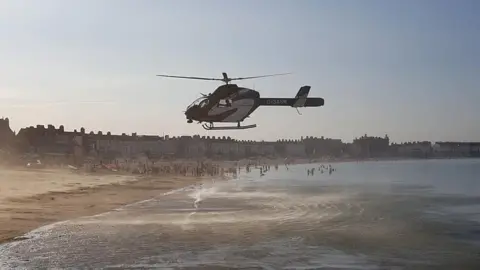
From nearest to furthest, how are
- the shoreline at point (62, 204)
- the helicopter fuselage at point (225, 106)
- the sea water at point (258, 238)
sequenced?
the sea water at point (258, 238), the shoreline at point (62, 204), the helicopter fuselage at point (225, 106)

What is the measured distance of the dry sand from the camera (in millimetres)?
31583

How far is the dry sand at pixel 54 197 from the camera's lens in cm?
3158

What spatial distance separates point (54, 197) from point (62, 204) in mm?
3765

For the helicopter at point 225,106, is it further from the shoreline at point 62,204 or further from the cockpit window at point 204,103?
the shoreline at point 62,204

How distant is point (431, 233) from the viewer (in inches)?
1217

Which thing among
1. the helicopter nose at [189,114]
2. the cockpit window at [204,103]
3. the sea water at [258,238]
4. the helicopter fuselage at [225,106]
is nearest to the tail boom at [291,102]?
the helicopter fuselage at [225,106]

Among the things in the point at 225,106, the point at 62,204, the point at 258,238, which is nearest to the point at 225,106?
the point at 225,106

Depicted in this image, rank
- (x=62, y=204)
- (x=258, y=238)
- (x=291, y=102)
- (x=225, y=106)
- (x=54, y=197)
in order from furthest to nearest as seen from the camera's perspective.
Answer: (x=54, y=197) < (x=62, y=204) < (x=291, y=102) < (x=225, y=106) < (x=258, y=238)

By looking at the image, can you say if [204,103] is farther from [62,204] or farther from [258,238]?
[62,204]

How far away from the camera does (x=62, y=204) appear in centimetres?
4019

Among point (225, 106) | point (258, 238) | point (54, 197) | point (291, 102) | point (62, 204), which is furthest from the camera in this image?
point (54, 197)

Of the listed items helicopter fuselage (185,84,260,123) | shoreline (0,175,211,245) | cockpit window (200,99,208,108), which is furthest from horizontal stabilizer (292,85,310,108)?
shoreline (0,175,211,245)

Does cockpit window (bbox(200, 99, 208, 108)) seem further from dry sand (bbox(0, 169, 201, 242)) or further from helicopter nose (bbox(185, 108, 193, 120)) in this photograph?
dry sand (bbox(0, 169, 201, 242))

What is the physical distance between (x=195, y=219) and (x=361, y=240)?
11.0 m
